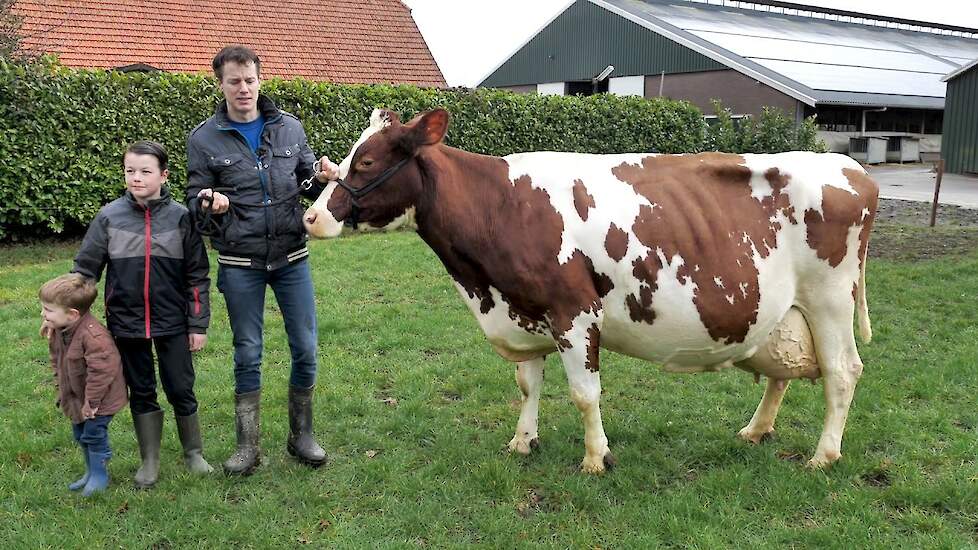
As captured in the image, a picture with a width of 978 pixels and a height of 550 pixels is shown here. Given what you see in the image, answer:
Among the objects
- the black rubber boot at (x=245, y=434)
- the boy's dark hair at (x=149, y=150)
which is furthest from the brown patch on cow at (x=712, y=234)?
the boy's dark hair at (x=149, y=150)

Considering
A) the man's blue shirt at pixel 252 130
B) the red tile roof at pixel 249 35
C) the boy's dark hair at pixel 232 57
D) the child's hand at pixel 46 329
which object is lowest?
the child's hand at pixel 46 329

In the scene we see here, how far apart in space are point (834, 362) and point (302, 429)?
3.05 meters

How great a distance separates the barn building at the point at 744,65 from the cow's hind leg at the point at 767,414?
821 inches

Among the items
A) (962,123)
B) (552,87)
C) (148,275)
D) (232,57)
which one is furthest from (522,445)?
(552,87)

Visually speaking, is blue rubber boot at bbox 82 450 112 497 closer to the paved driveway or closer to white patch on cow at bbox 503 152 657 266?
white patch on cow at bbox 503 152 657 266

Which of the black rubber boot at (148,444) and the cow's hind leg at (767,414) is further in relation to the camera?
the cow's hind leg at (767,414)

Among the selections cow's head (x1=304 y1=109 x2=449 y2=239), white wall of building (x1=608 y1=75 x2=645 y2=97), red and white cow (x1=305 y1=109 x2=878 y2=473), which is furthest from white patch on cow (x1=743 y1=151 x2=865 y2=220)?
white wall of building (x1=608 y1=75 x2=645 y2=97)

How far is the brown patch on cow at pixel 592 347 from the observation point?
404cm

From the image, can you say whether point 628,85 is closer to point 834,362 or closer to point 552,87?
point 552,87

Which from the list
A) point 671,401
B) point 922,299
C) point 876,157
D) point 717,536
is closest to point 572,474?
point 717,536

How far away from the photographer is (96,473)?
4.09 meters

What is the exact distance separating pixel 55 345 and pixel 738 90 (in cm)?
2490

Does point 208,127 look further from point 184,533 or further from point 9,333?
point 9,333

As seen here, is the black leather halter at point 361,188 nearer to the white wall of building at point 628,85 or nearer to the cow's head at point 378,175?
the cow's head at point 378,175
